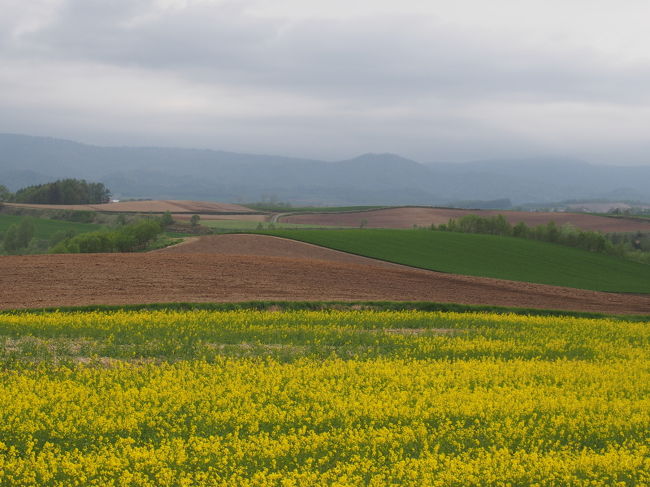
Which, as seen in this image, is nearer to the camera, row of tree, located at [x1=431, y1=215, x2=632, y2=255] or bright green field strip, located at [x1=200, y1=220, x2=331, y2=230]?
row of tree, located at [x1=431, y1=215, x2=632, y2=255]

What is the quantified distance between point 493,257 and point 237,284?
33.9m

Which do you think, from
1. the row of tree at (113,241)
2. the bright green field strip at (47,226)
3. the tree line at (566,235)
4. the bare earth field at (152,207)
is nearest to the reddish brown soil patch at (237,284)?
the row of tree at (113,241)

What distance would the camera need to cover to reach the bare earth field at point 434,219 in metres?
111

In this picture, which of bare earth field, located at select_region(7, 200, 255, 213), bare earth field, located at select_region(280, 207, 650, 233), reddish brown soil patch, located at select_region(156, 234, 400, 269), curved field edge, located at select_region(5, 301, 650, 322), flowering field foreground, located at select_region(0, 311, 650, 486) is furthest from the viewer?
bare earth field, located at select_region(7, 200, 255, 213)

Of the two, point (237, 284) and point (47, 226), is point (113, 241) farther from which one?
point (47, 226)

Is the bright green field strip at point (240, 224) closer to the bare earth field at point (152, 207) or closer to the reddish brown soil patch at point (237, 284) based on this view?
the bare earth field at point (152, 207)

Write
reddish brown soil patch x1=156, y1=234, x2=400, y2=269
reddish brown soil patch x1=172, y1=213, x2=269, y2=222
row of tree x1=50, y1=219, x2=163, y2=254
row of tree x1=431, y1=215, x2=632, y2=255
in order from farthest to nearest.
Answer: reddish brown soil patch x1=172, y1=213, x2=269, y2=222
row of tree x1=431, y1=215, x2=632, y2=255
row of tree x1=50, y1=219, x2=163, y2=254
reddish brown soil patch x1=156, y1=234, x2=400, y2=269

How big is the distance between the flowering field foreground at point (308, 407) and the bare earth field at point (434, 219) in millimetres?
91871

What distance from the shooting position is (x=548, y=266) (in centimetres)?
6084

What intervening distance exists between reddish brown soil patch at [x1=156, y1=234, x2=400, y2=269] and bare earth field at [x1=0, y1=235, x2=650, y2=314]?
833 cm

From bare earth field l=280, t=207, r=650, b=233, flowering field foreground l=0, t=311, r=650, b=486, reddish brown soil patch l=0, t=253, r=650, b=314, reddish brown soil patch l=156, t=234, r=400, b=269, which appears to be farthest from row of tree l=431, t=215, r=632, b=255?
flowering field foreground l=0, t=311, r=650, b=486

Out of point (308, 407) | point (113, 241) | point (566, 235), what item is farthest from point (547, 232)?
point (308, 407)

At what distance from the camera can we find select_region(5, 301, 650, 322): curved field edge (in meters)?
27.8

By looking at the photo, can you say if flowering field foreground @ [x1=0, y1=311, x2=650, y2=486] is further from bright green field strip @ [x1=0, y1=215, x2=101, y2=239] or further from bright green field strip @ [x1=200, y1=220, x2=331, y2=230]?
bright green field strip @ [x1=200, y1=220, x2=331, y2=230]
